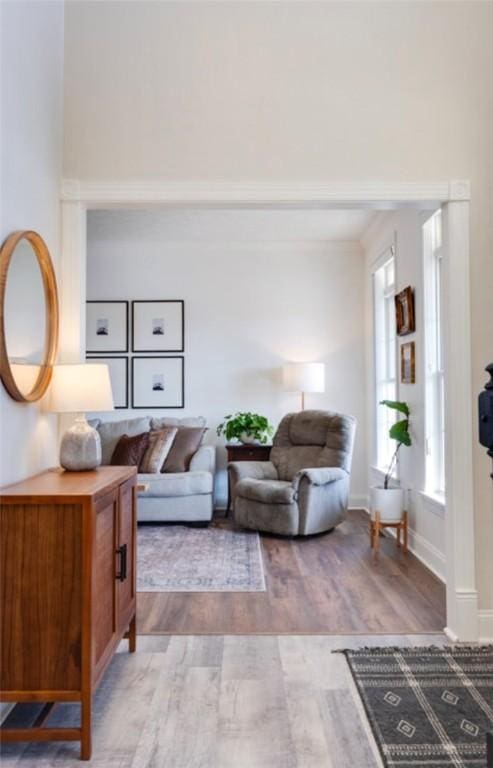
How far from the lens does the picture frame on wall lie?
13.2ft

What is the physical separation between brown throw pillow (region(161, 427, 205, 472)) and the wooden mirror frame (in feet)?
8.91

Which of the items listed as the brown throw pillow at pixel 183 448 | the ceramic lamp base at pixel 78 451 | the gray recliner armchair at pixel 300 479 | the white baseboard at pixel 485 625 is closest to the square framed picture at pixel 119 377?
the brown throw pillow at pixel 183 448

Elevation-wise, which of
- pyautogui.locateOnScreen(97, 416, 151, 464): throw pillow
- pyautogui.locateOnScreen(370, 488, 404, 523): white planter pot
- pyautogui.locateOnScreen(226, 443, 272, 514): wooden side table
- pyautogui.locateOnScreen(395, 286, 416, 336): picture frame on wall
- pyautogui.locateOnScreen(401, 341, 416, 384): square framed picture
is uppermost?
pyautogui.locateOnScreen(395, 286, 416, 336): picture frame on wall

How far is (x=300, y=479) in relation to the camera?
14.0ft

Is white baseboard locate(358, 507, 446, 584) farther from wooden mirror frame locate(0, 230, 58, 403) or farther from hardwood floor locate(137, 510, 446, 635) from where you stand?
wooden mirror frame locate(0, 230, 58, 403)

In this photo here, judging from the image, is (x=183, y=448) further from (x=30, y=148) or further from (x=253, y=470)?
(x=30, y=148)

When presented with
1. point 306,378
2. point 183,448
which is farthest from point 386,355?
point 183,448

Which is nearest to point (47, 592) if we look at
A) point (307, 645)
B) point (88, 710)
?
point (88, 710)

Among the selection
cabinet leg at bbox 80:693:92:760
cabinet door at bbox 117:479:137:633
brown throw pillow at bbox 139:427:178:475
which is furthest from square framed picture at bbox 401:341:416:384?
cabinet leg at bbox 80:693:92:760

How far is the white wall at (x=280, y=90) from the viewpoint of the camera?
2.60 m

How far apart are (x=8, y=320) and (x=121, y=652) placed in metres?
1.57

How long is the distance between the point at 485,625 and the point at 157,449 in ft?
10.6

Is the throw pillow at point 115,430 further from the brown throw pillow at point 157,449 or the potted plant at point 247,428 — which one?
the potted plant at point 247,428

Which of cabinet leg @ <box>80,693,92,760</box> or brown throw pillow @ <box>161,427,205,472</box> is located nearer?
cabinet leg @ <box>80,693,92,760</box>
